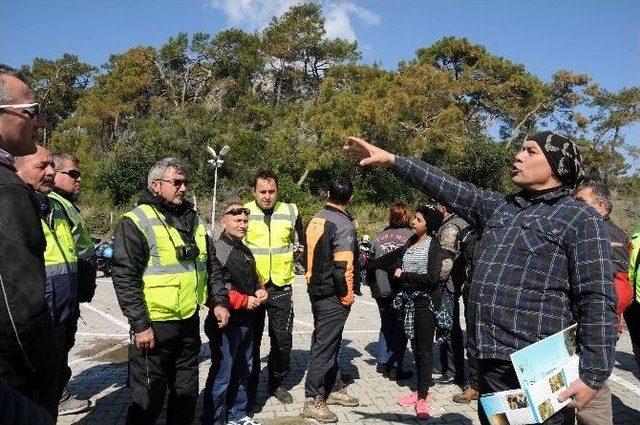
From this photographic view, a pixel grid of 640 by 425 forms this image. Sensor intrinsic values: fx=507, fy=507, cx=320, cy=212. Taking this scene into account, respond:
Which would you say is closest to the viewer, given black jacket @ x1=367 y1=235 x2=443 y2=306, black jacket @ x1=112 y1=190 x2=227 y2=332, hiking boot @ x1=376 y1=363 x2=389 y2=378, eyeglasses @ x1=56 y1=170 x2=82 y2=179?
black jacket @ x1=112 y1=190 x2=227 y2=332

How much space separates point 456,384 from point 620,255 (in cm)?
226

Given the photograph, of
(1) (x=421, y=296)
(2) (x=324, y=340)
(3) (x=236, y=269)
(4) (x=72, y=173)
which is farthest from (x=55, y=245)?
(1) (x=421, y=296)

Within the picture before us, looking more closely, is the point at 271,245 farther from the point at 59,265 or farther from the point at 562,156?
the point at 562,156

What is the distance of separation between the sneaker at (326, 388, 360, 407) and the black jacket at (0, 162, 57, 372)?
3496 mm

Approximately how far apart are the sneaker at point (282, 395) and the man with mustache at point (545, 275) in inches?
107

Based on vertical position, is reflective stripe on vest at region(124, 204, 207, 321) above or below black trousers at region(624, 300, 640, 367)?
above

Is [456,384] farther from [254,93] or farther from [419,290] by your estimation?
[254,93]

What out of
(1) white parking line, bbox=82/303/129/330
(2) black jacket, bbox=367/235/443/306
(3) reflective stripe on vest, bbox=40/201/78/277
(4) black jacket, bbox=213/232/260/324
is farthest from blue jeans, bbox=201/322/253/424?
(1) white parking line, bbox=82/303/129/330

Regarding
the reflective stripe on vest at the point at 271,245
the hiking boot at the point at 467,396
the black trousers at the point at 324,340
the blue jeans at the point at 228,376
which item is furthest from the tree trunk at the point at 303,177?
the blue jeans at the point at 228,376

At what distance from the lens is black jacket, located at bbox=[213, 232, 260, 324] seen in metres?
4.29

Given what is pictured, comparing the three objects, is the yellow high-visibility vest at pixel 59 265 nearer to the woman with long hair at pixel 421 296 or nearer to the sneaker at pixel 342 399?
the sneaker at pixel 342 399

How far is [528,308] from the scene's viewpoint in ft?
7.76

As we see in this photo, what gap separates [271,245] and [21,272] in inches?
129

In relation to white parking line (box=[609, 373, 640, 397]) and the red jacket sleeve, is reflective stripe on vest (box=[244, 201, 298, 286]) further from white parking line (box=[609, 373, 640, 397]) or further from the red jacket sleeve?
white parking line (box=[609, 373, 640, 397])
